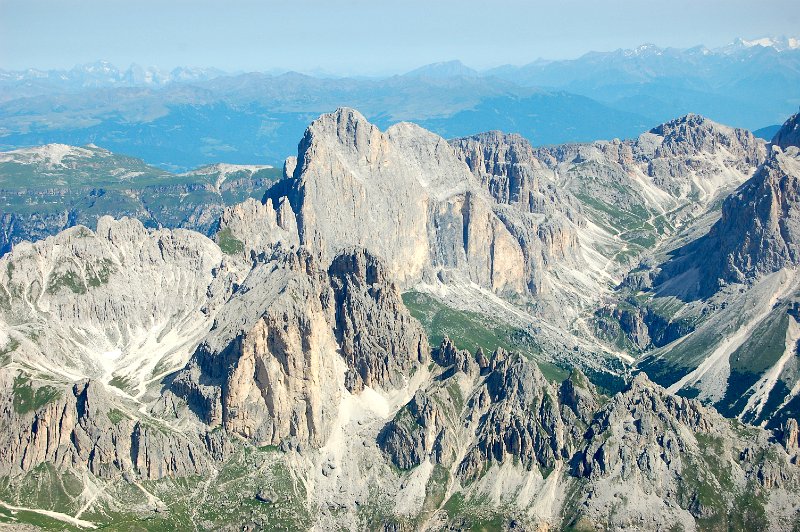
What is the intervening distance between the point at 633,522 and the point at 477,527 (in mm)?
33716

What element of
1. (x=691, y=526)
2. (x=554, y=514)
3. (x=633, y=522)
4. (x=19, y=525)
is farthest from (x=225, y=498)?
(x=691, y=526)

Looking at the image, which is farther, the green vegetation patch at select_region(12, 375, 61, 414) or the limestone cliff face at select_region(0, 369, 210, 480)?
the green vegetation patch at select_region(12, 375, 61, 414)

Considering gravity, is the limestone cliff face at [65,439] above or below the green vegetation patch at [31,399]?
below

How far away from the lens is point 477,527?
7692 inches

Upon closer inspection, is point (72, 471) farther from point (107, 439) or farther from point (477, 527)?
point (477, 527)

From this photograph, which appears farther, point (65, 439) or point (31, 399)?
point (31, 399)

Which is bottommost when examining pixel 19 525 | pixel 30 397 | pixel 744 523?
pixel 744 523

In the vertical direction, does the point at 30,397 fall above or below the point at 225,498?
above

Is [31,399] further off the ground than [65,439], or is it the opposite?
[31,399]

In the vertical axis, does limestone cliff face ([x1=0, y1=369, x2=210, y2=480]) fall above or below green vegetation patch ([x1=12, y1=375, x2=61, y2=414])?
below

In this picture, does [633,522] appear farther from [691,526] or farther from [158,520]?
[158,520]

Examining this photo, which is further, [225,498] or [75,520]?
[225,498]

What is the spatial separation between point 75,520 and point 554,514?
10131cm

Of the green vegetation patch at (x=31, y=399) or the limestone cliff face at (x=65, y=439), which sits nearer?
the limestone cliff face at (x=65, y=439)
